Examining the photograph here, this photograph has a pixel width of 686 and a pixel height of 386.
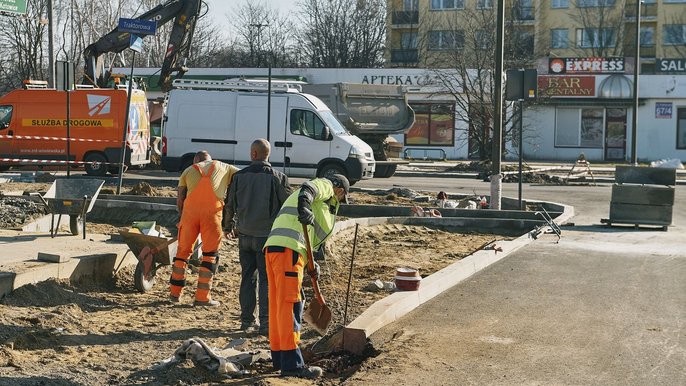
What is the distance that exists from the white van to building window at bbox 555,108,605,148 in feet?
93.5

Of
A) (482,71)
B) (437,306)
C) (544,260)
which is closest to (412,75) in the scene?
(482,71)

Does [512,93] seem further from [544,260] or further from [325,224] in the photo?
[325,224]

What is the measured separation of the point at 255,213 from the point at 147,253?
1.78 m

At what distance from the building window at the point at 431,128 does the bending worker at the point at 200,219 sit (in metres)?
39.8

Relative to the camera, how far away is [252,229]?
29.5 feet

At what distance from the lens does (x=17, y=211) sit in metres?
14.5

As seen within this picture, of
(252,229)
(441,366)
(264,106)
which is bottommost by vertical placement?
(441,366)

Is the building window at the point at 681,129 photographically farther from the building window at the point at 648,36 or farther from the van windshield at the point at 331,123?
the van windshield at the point at 331,123

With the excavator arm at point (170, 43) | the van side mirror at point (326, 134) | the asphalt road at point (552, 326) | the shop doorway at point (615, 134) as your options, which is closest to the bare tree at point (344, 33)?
the shop doorway at point (615, 134)

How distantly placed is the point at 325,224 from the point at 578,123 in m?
44.9

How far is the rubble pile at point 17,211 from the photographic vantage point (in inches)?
554

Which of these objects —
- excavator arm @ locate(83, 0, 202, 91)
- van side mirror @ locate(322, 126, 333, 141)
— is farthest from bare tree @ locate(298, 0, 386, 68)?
van side mirror @ locate(322, 126, 333, 141)

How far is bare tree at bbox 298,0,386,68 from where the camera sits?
217 ft

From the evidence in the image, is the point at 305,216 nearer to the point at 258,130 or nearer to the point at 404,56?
the point at 258,130
